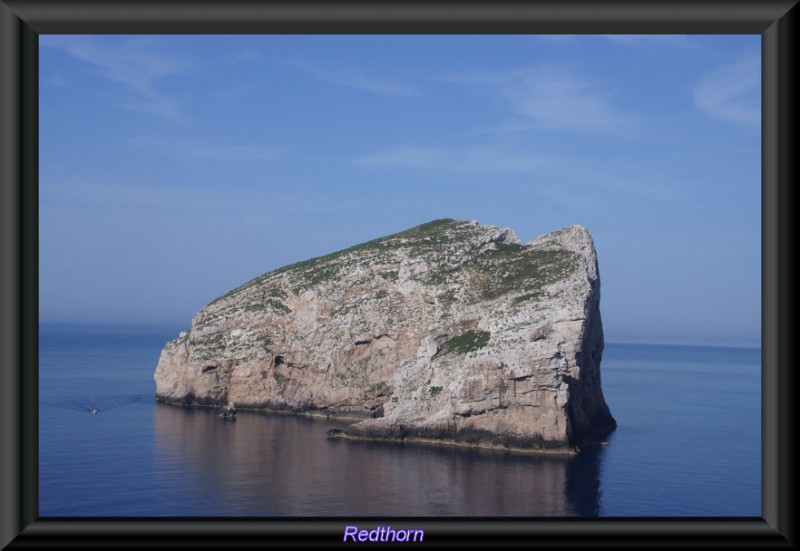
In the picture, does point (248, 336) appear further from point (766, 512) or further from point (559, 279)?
point (766, 512)

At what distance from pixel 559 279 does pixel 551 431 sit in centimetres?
1351

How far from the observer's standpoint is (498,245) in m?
81.1

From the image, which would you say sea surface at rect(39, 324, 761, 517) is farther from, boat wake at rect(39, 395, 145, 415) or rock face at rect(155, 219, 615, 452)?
rock face at rect(155, 219, 615, 452)

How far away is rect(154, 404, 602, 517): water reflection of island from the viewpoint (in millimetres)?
41844

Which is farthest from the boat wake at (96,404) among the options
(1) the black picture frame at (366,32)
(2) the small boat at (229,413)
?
(1) the black picture frame at (366,32)

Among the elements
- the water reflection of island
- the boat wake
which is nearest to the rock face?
the water reflection of island

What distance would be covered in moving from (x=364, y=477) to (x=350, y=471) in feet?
7.54

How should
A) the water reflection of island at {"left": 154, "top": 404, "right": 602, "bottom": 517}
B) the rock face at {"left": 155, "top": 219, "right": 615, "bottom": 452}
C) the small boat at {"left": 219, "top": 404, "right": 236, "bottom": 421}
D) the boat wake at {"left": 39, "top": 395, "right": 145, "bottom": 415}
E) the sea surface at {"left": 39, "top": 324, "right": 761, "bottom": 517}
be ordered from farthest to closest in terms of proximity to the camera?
the boat wake at {"left": 39, "top": 395, "right": 145, "bottom": 415}, the small boat at {"left": 219, "top": 404, "right": 236, "bottom": 421}, the rock face at {"left": 155, "top": 219, "right": 615, "bottom": 452}, the sea surface at {"left": 39, "top": 324, "right": 761, "bottom": 517}, the water reflection of island at {"left": 154, "top": 404, "right": 602, "bottom": 517}

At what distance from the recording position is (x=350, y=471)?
52.0 metres

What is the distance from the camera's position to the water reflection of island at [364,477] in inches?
1647

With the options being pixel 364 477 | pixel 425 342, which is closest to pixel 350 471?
pixel 364 477

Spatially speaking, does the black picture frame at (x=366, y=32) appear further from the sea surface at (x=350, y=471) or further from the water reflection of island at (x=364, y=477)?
the water reflection of island at (x=364, y=477)

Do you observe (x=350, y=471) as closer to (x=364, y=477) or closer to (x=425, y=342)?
(x=364, y=477)

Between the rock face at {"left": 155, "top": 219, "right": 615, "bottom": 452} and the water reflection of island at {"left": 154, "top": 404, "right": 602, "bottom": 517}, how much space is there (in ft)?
11.5
